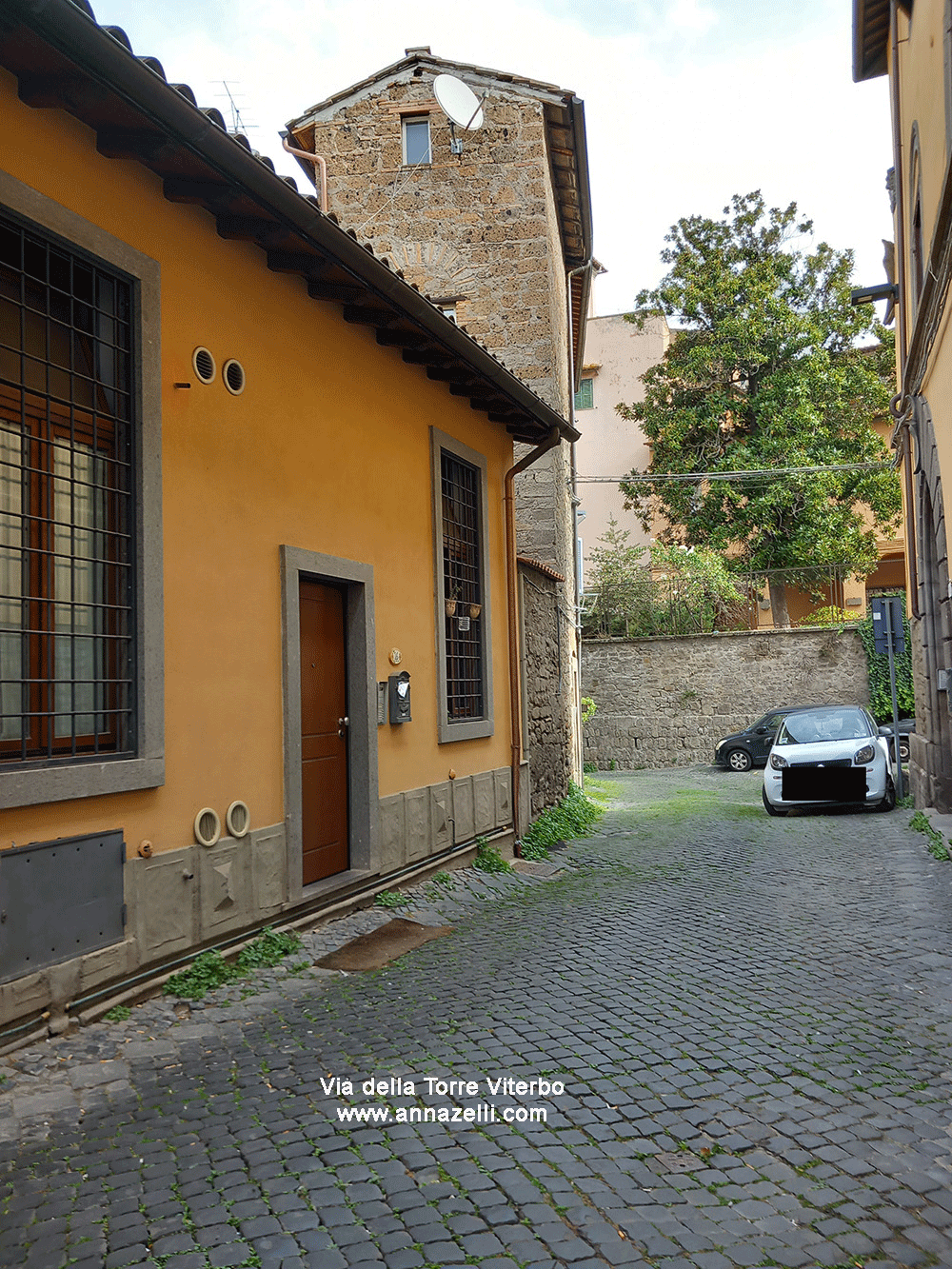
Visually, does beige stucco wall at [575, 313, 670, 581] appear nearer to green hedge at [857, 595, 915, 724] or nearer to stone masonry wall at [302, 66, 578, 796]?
green hedge at [857, 595, 915, 724]

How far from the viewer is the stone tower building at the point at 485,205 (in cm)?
1319

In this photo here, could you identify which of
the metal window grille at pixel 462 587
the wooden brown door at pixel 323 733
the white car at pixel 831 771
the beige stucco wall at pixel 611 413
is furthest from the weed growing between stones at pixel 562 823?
the beige stucco wall at pixel 611 413

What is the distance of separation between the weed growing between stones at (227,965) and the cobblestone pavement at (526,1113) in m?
0.12

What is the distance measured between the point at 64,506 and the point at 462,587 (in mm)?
5062

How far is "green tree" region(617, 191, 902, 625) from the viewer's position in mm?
23891

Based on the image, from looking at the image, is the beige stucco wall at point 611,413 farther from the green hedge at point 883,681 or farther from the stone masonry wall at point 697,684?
the green hedge at point 883,681

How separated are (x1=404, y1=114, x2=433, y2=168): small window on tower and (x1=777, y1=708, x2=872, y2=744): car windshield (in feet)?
29.9

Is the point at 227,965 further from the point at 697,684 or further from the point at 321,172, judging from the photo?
the point at 697,684

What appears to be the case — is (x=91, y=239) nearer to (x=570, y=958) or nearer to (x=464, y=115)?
(x=570, y=958)

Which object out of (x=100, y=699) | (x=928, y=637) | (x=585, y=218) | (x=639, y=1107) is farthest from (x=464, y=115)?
(x=639, y=1107)

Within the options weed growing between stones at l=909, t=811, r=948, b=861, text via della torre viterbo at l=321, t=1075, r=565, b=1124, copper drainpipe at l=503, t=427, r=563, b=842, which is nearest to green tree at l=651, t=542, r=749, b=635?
weed growing between stones at l=909, t=811, r=948, b=861

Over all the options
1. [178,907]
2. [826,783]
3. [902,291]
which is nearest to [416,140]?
[902,291]

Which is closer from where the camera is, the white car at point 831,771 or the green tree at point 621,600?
the white car at point 831,771

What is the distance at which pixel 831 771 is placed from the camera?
12.3 metres
